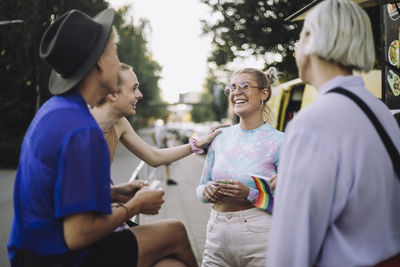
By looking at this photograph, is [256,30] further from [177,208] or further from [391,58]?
[391,58]

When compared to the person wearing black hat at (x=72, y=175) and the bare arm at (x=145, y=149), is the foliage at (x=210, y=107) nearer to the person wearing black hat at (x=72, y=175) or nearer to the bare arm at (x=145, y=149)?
the bare arm at (x=145, y=149)

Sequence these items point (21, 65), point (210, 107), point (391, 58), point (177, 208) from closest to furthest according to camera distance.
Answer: point (391, 58), point (177, 208), point (21, 65), point (210, 107)

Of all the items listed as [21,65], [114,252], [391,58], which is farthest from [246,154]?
[21,65]

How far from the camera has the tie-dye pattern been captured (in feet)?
8.13

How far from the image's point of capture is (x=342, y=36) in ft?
5.00

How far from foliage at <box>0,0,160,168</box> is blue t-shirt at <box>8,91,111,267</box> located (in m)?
14.5

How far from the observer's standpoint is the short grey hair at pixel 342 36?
59.9 inches

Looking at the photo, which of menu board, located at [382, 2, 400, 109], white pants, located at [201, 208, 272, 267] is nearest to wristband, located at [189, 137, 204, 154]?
white pants, located at [201, 208, 272, 267]

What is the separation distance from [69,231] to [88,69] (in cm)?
66

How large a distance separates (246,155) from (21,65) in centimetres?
1708

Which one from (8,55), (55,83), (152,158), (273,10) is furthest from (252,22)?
(8,55)

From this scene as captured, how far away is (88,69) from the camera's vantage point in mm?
1646

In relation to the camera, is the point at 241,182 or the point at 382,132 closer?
the point at 382,132

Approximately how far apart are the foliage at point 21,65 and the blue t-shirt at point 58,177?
14.5 metres
